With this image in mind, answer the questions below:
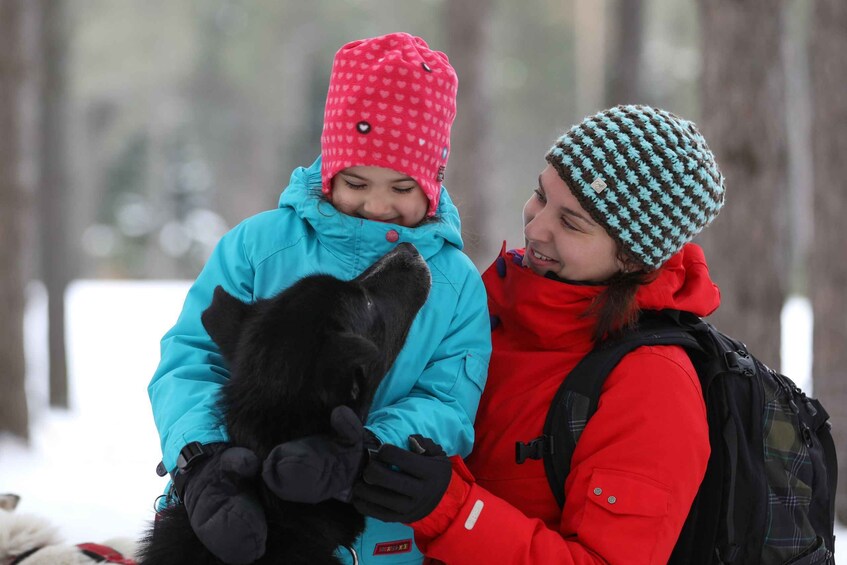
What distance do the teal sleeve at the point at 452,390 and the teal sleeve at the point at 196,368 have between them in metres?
0.42

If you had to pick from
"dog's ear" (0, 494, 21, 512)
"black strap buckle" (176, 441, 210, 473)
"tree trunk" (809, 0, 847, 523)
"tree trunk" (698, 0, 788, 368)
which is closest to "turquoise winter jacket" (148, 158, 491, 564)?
"black strap buckle" (176, 441, 210, 473)

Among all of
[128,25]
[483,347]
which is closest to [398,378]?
[483,347]

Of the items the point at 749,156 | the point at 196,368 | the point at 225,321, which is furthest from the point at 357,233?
the point at 749,156

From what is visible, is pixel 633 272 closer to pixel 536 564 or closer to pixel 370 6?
pixel 536 564

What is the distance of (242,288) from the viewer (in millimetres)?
2486

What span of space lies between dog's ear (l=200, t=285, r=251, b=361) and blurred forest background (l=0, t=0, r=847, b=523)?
1027 mm

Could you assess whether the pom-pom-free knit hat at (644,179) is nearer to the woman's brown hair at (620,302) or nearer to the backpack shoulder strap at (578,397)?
the woman's brown hair at (620,302)

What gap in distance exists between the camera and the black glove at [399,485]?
1.97 m

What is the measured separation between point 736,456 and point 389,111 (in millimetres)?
1316

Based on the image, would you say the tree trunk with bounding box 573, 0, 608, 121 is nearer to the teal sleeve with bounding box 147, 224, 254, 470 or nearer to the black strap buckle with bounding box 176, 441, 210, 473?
the teal sleeve with bounding box 147, 224, 254, 470

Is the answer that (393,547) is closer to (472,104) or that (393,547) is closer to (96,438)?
(472,104)

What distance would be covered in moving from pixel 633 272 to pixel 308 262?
3.00 ft

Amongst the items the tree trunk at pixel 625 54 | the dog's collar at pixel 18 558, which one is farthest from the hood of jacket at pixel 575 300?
the tree trunk at pixel 625 54

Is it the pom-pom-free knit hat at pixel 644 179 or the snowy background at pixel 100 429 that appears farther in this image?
the snowy background at pixel 100 429
